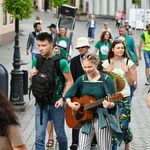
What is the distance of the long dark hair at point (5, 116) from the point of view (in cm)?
441

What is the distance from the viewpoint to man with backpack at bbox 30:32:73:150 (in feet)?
25.6

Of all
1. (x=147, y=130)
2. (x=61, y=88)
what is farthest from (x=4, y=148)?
(x=147, y=130)

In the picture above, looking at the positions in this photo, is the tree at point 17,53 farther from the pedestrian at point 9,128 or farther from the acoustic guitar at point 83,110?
the pedestrian at point 9,128

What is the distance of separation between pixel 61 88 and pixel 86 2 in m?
61.5

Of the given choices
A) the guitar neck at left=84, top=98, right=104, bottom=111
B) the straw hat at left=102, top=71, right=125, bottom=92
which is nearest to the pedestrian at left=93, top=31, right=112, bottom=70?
the straw hat at left=102, top=71, right=125, bottom=92

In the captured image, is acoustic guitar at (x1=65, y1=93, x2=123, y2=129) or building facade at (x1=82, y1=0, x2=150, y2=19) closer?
acoustic guitar at (x1=65, y1=93, x2=123, y2=129)

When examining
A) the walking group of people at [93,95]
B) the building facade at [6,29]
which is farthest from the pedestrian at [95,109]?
the building facade at [6,29]

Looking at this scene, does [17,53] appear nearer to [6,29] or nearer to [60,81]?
[60,81]

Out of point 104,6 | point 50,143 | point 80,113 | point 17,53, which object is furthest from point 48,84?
point 104,6

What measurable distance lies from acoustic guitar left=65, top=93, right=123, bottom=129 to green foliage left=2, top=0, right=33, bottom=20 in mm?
→ 6018

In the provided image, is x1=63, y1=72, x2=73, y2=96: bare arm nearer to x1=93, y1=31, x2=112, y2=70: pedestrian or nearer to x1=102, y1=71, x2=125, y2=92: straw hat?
x1=102, y1=71, x2=125, y2=92: straw hat

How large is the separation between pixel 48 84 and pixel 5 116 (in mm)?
3356

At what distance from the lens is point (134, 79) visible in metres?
9.16

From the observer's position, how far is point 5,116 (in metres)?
4.41
